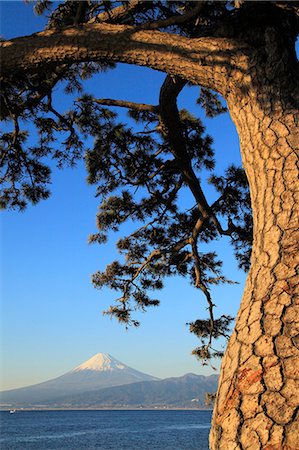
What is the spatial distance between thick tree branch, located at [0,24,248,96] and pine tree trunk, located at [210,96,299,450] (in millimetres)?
559

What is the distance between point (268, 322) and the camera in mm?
1803

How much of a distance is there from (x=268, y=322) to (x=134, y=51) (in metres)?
2.17

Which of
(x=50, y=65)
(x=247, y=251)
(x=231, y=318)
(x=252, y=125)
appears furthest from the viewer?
(x=247, y=251)

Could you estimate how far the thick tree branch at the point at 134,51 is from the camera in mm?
2941

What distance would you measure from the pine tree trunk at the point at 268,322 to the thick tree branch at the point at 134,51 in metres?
0.56

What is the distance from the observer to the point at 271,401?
1554mm

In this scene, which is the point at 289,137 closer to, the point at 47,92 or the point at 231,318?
the point at 47,92

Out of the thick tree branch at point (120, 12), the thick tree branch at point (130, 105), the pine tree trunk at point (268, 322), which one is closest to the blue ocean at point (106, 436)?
the thick tree branch at point (130, 105)

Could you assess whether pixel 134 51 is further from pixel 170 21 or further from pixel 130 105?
pixel 130 105

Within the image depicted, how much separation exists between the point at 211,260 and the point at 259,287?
14.8ft

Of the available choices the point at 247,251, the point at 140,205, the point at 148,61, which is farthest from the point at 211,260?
the point at 148,61

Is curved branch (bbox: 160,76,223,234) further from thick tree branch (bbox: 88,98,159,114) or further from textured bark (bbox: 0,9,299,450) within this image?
textured bark (bbox: 0,9,299,450)

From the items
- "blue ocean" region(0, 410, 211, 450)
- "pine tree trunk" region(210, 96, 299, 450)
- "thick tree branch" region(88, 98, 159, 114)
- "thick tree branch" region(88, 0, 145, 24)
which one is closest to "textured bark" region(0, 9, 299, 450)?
"pine tree trunk" region(210, 96, 299, 450)

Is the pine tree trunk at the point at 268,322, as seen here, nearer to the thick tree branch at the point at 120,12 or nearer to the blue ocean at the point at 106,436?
the thick tree branch at the point at 120,12
